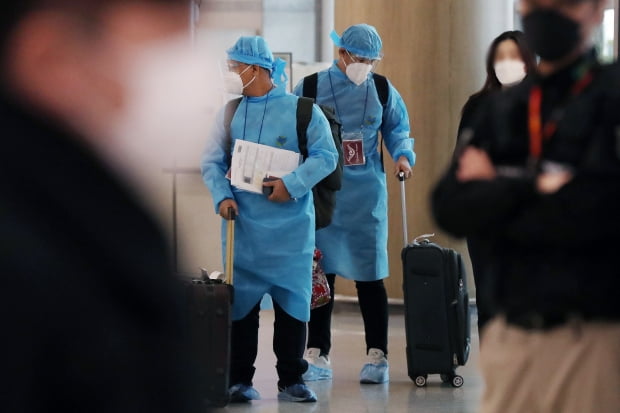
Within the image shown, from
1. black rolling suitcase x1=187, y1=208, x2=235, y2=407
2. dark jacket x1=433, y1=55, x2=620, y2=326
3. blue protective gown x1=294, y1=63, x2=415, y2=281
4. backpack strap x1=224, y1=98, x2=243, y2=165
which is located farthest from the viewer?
blue protective gown x1=294, y1=63, x2=415, y2=281

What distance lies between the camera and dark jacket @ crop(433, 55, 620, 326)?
229 centimetres

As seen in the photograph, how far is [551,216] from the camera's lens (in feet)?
7.58

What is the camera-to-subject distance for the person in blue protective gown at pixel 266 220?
5.67 metres

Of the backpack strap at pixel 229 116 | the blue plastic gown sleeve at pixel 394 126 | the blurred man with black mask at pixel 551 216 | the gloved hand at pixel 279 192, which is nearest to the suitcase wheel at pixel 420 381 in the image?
the blue plastic gown sleeve at pixel 394 126

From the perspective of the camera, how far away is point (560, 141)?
236 cm

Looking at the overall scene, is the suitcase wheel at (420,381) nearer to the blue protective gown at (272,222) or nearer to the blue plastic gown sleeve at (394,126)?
the blue protective gown at (272,222)

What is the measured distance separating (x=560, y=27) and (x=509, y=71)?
289 centimetres

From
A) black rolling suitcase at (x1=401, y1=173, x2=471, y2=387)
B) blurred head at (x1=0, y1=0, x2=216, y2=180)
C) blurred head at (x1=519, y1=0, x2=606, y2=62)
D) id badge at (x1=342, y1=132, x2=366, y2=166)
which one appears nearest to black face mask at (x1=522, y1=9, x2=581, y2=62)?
blurred head at (x1=519, y1=0, x2=606, y2=62)

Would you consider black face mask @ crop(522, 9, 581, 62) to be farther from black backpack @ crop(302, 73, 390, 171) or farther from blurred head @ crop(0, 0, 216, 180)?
black backpack @ crop(302, 73, 390, 171)

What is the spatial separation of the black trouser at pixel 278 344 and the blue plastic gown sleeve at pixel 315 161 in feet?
1.87

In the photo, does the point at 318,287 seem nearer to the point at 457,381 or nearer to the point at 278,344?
the point at 278,344

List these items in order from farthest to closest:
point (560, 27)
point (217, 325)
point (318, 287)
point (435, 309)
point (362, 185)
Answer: point (362, 185) → point (318, 287) → point (435, 309) → point (217, 325) → point (560, 27)

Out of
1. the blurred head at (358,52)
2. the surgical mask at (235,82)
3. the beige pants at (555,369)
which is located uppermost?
the blurred head at (358,52)

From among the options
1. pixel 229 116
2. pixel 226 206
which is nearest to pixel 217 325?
pixel 226 206
